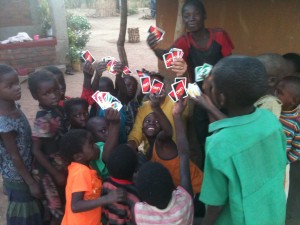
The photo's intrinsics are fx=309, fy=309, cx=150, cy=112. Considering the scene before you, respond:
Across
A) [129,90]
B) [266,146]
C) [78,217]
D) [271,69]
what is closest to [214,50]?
[271,69]

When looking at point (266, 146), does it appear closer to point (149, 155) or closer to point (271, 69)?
point (271, 69)

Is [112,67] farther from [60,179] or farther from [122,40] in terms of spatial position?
[122,40]

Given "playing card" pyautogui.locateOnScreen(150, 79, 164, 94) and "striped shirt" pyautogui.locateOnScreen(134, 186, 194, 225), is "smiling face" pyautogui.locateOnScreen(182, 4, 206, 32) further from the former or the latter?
"striped shirt" pyautogui.locateOnScreen(134, 186, 194, 225)

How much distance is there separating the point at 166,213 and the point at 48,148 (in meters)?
1.15

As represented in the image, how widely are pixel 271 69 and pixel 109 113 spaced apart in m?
1.34

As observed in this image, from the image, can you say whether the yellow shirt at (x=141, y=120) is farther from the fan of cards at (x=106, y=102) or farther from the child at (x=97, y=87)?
the fan of cards at (x=106, y=102)

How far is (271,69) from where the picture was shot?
2490 mm

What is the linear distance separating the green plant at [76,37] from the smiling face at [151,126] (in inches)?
311

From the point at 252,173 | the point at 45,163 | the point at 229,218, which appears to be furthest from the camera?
the point at 45,163

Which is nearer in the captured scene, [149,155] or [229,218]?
[229,218]

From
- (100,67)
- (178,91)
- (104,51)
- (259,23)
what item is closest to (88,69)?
(100,67)

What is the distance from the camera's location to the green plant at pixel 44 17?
9.77m

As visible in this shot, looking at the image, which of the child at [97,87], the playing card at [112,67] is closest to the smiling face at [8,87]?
the child at [97,87]

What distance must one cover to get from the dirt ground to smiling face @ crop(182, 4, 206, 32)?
2.83 metres
